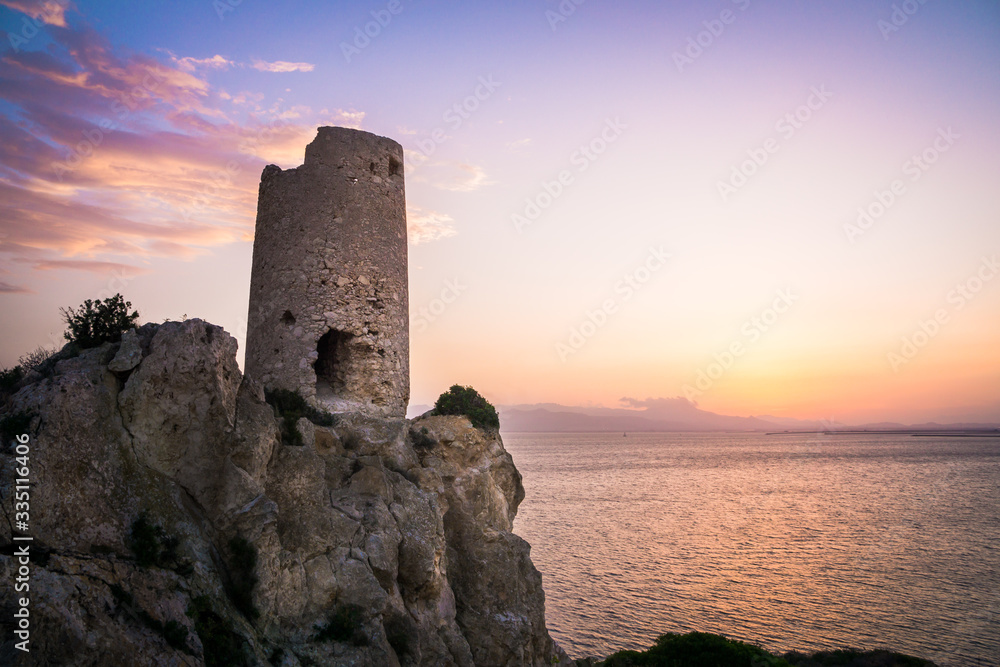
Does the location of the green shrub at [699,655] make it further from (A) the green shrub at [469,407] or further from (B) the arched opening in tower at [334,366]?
(B) the arched opening in tower at [334,366]

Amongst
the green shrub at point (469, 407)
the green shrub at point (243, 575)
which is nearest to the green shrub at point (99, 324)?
the green shrub at point (243, 575)

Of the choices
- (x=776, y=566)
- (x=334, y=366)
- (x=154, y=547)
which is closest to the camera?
(x=154, y=547)

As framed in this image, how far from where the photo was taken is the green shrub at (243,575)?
8.23m

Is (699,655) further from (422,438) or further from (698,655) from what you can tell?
(422,438)

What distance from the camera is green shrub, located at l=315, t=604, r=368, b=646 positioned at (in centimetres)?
877

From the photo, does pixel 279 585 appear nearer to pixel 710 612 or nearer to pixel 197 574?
pixel 197 574

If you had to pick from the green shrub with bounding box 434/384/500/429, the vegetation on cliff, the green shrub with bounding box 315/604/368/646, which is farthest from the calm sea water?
the green shrub with bounding box 315/604/368/646

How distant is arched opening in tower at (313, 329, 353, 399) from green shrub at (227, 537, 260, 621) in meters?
5.50

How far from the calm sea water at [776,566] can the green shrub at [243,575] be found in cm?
1733

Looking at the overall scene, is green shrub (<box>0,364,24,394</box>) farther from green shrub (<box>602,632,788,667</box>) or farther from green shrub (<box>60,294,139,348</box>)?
green shrub (<box>602,632,788,667</box>)

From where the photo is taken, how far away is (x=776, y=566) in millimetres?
34562

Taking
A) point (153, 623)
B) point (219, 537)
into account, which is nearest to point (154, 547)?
point (153, 623)

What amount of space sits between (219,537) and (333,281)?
6722 mm

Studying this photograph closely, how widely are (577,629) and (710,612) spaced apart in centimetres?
654
